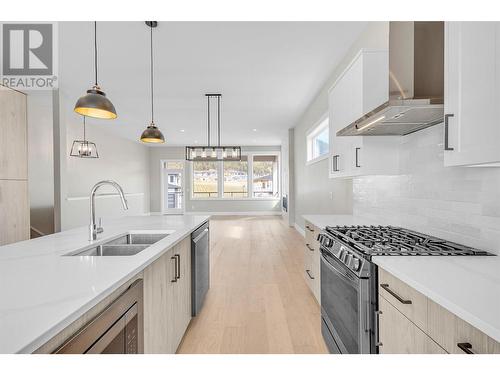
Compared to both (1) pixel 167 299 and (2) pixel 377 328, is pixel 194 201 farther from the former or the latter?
(2) pixel 377 328

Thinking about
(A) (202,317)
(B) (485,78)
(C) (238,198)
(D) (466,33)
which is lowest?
(A) (202,317)

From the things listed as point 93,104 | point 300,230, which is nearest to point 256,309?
point 93,104

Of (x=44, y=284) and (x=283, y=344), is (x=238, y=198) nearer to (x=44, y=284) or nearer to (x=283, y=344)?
(x=283, y=344)

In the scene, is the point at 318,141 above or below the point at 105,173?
above

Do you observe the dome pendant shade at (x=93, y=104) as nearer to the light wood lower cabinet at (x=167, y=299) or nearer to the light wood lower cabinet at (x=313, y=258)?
the light wood lower cabinet at (x=167, y=299)

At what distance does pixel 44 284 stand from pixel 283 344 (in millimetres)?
1726

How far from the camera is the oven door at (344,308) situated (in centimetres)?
140

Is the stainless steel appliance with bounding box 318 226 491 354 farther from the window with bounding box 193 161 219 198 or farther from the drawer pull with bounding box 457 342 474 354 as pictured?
the window with bounding box 193 161 219 198

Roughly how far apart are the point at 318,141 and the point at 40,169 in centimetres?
532

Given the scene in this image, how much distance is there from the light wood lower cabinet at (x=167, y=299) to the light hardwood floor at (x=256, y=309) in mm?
270

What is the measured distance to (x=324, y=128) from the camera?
4.84 m

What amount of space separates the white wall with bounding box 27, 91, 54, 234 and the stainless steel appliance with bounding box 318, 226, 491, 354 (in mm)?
4963

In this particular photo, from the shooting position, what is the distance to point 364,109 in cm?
204

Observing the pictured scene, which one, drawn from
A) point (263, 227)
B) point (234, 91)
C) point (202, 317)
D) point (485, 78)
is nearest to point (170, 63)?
point (234, 91)
